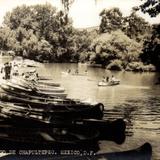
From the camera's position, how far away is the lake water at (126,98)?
7.59 m

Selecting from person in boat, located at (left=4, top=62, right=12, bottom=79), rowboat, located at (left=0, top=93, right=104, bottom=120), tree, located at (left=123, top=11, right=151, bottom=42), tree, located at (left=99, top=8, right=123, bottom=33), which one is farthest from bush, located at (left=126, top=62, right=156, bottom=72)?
person in boat, located at (left=4, top=62, right=12, bottom=79)

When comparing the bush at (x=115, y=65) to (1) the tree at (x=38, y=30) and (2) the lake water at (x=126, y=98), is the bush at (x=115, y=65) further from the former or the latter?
(1) the tree at (x=38, y=30)

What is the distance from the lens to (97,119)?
748 cm

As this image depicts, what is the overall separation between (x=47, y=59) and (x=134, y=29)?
1.68 meters

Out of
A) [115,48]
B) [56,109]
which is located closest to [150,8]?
[115,48]

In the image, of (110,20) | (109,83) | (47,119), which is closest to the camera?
(110,20)

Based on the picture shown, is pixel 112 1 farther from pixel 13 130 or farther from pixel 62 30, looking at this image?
pixel 13 130

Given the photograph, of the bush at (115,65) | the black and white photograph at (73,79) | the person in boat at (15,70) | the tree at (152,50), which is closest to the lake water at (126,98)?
the black and white photograph at (73,79)

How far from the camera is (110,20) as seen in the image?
7.14 metres

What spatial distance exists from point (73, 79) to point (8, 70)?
4.72ft

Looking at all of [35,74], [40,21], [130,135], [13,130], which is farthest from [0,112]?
[130,135]

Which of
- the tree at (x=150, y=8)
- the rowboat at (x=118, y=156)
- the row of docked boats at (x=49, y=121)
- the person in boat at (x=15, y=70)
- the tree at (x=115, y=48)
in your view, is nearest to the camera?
the rowboat at (x=118, y=156)

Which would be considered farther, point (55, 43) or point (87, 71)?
point (87, 71)

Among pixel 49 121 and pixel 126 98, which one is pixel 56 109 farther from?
pixel 126 98
